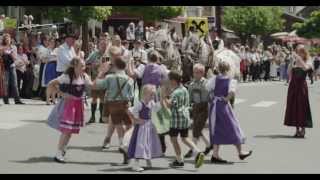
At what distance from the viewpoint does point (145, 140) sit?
1171 cm

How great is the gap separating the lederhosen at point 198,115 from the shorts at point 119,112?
1.05 meters

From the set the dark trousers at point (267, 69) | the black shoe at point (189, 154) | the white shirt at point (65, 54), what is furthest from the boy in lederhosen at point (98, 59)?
the dark trousers at point (267, 69)

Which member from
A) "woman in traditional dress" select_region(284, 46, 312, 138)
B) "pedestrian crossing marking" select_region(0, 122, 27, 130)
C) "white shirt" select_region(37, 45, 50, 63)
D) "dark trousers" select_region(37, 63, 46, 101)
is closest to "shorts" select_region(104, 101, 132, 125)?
"pedestrian crossing marking" select_region(0, 122, 27, 130)

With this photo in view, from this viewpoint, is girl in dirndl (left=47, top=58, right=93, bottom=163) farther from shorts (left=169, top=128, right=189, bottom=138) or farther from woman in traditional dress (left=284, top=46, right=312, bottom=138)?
woman in traditional dress (left=284, top=46, right=312, bottom=138)

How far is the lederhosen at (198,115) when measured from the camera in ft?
43.6

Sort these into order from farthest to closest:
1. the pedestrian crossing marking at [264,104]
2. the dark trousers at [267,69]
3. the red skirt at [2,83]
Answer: the dark trousers at [267,69]
the pedestrian crossing marking at [264,104]
the red skirt at [2,83]

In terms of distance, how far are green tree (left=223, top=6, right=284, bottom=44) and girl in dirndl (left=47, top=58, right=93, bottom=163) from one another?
6598 cm

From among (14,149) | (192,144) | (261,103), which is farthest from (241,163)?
(261,103)

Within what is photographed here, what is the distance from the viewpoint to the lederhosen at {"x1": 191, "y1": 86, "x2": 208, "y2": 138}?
43.6 ft

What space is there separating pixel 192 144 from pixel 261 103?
12828 mm

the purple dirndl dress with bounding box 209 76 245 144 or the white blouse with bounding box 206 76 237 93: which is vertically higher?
the white blouse with bounding box 206 76 237 93

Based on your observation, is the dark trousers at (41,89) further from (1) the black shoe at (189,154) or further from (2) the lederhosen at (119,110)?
(1) the black shoe at (189,154)

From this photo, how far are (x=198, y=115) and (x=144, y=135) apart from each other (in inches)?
73.3
